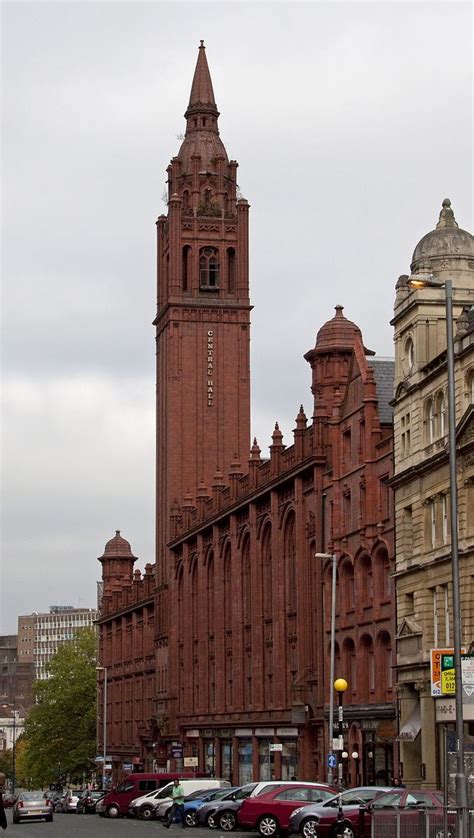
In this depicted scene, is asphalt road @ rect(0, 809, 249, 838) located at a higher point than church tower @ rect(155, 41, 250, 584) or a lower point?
lower

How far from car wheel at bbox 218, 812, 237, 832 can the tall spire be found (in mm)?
72266

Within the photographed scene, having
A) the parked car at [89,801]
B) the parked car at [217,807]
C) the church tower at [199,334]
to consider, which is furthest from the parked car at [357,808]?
the church tower at [199,334]

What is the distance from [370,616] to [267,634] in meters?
17.6

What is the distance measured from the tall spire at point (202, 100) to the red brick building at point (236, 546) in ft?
0.52

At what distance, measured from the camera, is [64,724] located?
153m

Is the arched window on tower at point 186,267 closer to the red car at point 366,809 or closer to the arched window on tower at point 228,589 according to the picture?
the arched window on tower at point 228,589

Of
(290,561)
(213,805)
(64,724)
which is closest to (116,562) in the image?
(64,724)

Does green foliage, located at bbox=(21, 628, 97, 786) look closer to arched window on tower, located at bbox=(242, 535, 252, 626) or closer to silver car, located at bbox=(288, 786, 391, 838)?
arched window on tower, located at bbox=(242, 535, 252, 626)

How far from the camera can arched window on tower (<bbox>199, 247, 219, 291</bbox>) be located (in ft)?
366

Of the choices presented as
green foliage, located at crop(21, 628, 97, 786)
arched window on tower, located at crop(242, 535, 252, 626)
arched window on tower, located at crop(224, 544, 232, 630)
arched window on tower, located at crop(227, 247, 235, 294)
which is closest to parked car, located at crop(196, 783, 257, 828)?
arched window on tower, located at crop(242, 535, 252, 626)

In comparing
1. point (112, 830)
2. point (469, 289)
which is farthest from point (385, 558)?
point (112, 830)

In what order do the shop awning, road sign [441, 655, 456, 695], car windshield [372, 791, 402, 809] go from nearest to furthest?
road sign [441, 655, 456, 695], car windshield [372, 791, 402, 809], the shop awning

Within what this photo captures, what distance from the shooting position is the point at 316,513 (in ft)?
236

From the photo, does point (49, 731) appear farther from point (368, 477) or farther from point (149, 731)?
point (368, 477)
